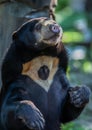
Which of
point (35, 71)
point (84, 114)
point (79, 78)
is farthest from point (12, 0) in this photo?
point (79, 78)

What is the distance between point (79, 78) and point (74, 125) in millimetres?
4465

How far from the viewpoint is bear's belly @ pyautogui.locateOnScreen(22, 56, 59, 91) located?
18.4 feet

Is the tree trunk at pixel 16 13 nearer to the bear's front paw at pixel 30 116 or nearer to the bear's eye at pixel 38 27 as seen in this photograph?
the bear's eye at pixel 38 27

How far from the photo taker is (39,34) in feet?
17.8

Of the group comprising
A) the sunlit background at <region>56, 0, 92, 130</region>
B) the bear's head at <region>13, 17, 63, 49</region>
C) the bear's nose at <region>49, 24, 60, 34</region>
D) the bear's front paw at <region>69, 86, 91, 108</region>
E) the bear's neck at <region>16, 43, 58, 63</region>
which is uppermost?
the bear's nose at <region>49, 24, 60, 34</region>

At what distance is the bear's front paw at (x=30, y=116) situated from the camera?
5.23 meters

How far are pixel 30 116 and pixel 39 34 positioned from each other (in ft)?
1.97

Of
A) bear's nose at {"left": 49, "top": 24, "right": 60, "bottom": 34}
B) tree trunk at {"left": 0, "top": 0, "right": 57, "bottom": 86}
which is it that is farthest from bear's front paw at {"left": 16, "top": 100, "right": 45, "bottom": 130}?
tree trunk at {"left": 0, "top": 0, "right": 57, "bottom": 86}

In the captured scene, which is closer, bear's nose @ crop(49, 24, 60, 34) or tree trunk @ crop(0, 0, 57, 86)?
bear's nose @ crop(49, 24, 60, 34)

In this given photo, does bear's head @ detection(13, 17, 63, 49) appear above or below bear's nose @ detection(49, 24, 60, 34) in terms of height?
below

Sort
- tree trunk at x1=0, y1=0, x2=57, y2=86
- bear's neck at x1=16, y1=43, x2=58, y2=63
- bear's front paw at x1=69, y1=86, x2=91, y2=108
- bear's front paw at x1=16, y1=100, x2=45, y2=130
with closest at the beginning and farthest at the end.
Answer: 1. bear's front paw at x1=16, y1=100, x2=45, y2=130
2. bear's neck at x1=16, y1=43, x2=58, y2=63
3. bear's front paw at x1=69, y1=86, x2=91, y2=108
4. tree trunk at x1=0, y1=0, x2=57, y2=86

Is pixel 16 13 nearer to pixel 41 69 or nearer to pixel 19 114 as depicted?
pixel 41 69

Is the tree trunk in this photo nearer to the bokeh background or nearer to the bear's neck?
the bokeh background

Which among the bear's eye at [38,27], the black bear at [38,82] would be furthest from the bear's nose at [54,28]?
the bear's eye at [38,27]
